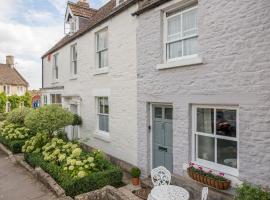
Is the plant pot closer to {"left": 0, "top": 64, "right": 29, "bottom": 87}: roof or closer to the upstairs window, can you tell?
the upstairs window

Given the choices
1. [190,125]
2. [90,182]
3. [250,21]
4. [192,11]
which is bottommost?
[90,182]

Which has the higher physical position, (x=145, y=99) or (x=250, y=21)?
(x=250, y=21)

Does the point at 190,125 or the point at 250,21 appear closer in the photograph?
the point at 250,21

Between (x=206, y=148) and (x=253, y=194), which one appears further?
(x=206, y=148)

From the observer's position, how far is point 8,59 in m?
49.8

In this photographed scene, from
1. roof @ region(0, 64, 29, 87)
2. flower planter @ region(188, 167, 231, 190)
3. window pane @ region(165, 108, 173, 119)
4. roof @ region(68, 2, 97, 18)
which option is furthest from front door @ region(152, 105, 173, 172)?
roof @ region(0, 64, 29, 87)

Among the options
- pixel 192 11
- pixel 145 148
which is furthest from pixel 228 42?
pixel 145 148

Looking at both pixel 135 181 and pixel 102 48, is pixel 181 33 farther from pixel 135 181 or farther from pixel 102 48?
pixel 102 48

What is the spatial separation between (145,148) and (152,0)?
5.23 meters

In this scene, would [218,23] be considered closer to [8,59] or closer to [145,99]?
[145,99]

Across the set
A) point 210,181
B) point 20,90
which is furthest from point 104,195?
point 20,90

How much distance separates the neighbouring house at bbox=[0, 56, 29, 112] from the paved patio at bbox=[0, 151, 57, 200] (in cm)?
3613

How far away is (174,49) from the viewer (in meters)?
7.91

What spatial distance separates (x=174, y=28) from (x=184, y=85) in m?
1.97
